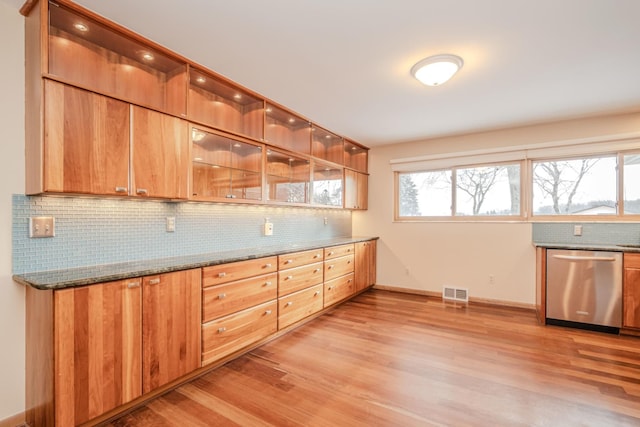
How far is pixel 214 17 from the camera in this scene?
1.88 meters

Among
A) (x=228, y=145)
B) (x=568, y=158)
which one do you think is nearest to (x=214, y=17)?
(x=228, y=145)

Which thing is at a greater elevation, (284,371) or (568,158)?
(568,158)

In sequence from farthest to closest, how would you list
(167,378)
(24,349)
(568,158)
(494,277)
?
1. (494,277)
2. (568,158)
3. (167,378)
4. (24,349)

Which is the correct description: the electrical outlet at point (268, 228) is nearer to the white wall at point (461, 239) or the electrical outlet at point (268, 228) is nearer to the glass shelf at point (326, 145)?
the glass shelf at point (326, 145)

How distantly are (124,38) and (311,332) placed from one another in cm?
300

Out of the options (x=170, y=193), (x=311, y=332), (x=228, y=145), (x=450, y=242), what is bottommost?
(x=311, y=332)

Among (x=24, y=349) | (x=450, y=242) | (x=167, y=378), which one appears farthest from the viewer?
(x=450, y=242)

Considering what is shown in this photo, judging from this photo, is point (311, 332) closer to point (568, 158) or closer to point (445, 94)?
point (445, 94)

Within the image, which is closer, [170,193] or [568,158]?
[170,193]

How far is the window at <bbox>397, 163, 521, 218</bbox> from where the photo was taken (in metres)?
4.25

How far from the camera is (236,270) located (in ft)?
8.16

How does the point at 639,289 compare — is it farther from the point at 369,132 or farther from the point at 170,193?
the point at 170,193

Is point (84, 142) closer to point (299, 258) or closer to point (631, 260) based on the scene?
point (299, 258)

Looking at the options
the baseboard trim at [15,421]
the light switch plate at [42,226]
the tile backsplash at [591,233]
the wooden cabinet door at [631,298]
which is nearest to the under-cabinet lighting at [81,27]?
the light switch plate at [42,226]
